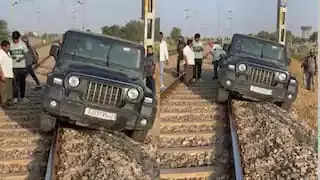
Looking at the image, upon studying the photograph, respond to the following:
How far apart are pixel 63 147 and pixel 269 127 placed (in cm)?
409

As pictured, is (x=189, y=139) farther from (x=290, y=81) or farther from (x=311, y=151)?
(x=290, y=81)

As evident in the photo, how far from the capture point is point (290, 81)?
12.9 m

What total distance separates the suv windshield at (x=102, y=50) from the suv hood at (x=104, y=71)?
0.86 ft

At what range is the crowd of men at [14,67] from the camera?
11.4 meters

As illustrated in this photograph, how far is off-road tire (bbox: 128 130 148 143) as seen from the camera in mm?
9065

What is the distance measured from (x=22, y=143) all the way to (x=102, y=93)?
1.59 meters

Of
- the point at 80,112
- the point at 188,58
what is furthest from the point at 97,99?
the point at 188,58

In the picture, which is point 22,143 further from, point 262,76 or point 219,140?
point 262,76

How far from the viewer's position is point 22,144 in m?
8.64

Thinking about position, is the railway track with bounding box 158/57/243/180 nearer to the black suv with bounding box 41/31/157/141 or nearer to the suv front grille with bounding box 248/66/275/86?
the black suv with bounding box 41/31/157/141

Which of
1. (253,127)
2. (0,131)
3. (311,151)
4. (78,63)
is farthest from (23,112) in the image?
(311,151)

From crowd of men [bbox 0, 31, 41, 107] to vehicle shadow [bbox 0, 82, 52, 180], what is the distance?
14.6 inches

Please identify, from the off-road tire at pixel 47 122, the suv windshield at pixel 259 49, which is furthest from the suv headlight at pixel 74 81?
the suv windshield at pixel 259 49

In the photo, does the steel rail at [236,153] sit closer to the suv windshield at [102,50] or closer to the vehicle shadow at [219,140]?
the vehicle shadow at [219,140]
